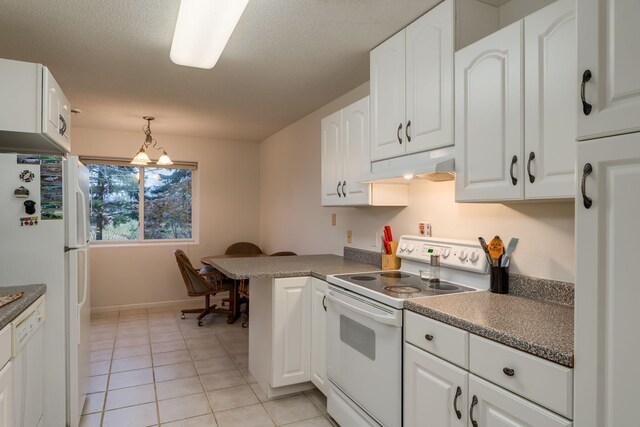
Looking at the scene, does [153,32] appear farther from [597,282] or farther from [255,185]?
[255,185]

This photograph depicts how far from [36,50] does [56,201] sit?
1.09 meters

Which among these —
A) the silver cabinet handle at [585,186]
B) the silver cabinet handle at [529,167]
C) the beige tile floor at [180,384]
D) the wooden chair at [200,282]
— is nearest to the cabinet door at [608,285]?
the silver cabinet handle at [585,186]

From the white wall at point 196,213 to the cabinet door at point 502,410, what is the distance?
455cm

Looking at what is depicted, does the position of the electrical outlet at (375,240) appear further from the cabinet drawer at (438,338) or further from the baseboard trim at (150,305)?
the baseboard trim at (150,305)

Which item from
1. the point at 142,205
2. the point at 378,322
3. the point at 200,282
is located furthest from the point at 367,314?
the point at 142,205

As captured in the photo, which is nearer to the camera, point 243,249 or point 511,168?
point 511,168

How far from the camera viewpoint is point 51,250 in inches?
83.8

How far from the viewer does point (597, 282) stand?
99cm

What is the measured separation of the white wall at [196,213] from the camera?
4.88m

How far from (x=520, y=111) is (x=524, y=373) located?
969mm

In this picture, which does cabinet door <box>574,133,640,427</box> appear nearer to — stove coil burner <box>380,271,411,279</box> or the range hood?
the range hood

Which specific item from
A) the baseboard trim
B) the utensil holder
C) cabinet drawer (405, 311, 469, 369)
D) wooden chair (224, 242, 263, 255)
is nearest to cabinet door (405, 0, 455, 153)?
the utensil holder

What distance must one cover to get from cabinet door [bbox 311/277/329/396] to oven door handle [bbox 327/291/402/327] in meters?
0.22

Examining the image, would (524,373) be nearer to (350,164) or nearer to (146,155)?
(350,164)
